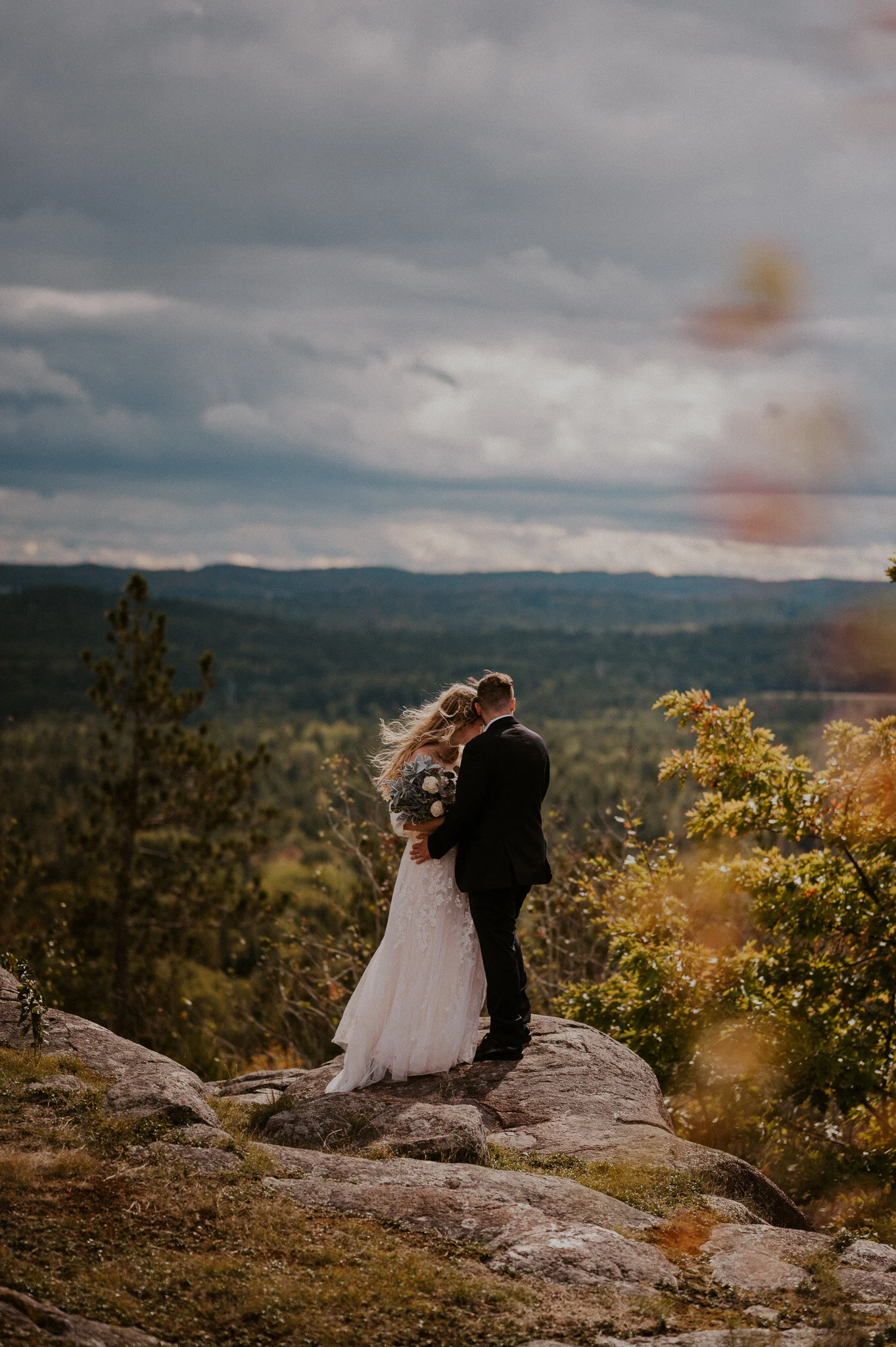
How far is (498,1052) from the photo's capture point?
7.82 meters

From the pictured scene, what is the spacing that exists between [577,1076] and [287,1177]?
2.80 metres

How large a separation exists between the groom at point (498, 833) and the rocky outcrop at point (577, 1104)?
39cm

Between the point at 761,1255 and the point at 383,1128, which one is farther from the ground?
the point at 761,1255

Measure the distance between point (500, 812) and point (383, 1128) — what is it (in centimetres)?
214

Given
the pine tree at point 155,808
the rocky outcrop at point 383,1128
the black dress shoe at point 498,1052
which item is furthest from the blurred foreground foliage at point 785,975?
the pine tree at point 155,808

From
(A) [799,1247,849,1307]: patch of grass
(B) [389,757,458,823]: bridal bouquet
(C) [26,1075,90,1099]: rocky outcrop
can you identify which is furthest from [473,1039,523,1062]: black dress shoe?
(A) [799,1247,849,1307]: patch of grass

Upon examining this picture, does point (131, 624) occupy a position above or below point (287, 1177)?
above

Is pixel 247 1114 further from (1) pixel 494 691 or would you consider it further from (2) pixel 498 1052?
(1) pixel 494 691

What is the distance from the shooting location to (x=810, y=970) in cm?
930

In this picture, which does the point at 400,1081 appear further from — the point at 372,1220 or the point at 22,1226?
the point at 22,1226

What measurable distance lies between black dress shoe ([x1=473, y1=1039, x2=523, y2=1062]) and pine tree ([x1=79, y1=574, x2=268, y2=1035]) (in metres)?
13.8

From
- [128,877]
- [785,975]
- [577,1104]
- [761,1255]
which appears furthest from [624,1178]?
[128,877]

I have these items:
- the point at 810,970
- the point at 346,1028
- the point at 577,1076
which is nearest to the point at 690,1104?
the point at 810,970

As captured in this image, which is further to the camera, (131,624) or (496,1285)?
(131,624)
